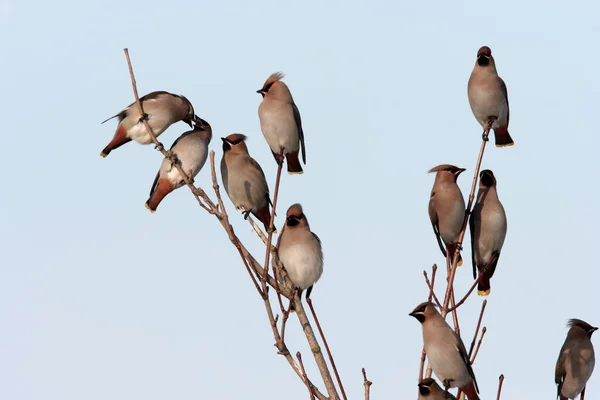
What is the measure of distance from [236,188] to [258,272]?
254 cm

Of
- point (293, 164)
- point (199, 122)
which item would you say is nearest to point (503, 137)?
point (293, 164)

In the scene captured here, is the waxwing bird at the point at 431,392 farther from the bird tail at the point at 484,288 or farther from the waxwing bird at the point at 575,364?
the waxwing bird at the point at 575,364

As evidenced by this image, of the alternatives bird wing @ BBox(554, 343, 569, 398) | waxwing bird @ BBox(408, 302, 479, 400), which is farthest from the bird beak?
bird wing @ BBox(554, 343, 569, 398)

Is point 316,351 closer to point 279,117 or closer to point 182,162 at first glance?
point 279,117

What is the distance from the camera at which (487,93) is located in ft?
22.7

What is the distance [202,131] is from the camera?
714 cm

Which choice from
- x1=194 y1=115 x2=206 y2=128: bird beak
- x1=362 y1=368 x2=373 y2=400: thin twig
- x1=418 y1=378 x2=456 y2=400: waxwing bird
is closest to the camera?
x1=362 y1=368 x2=373 y2=400: thin twig

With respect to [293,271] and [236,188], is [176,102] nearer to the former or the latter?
[236,188]

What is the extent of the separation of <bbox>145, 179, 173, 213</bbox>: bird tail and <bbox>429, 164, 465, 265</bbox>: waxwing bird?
1.89 meters

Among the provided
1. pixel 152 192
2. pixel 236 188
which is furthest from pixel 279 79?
pixel 152 192

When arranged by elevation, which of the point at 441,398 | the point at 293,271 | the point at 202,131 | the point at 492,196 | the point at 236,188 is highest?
the point at 202,131

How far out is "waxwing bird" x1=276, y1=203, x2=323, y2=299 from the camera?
532cm

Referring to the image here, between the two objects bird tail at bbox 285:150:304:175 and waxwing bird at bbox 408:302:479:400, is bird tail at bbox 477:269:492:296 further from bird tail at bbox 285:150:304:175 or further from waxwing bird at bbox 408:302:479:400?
bird tail at bbox 285:150:304:175

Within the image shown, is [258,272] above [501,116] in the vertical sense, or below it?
below
